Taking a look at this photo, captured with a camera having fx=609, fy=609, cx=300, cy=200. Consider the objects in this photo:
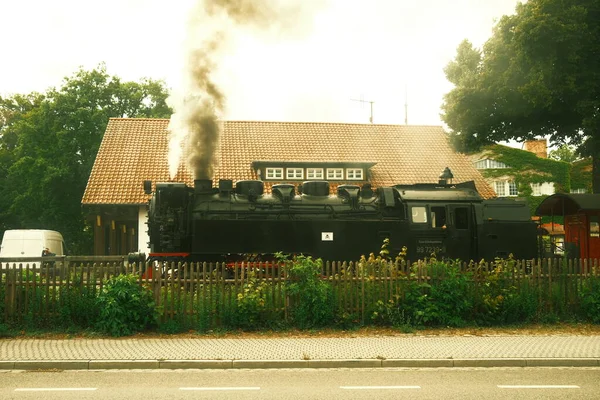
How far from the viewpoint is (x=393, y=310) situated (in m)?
12.2

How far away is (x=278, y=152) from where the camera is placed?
33062 mm

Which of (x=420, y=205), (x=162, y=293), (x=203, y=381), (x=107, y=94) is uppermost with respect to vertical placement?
(x=107, y=94)

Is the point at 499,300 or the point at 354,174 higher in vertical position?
the point at 354,174

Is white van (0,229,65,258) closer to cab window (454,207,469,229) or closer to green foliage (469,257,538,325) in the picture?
cab window (454,207,469,229)

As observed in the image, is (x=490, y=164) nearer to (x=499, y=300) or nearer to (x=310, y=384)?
(x=499, y=300)

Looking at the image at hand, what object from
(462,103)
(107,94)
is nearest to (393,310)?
(462,103)

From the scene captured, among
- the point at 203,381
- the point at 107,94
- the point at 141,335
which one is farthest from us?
the point at 107,94

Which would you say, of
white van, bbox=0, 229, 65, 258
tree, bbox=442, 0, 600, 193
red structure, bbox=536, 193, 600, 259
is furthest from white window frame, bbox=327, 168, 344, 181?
white van, bbox=0, 229, 65, 258

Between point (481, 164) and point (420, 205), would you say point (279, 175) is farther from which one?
point (481, 164)

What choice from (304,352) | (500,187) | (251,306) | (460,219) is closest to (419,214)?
(460,219)

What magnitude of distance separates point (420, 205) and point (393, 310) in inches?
244

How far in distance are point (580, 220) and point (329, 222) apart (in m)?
10.9

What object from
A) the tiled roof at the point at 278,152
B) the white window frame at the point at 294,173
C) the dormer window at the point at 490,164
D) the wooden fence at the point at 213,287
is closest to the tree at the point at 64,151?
the tiled roof at the point at 278,152

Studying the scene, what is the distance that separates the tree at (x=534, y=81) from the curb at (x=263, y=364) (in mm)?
14719
